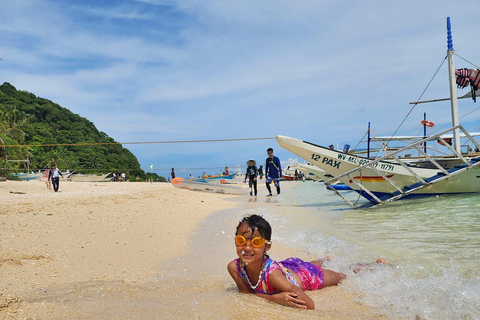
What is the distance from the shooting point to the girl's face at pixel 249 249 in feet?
9.63

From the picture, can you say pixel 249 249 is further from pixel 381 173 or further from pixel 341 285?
pixel 381 173

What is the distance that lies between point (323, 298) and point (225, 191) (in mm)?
15743

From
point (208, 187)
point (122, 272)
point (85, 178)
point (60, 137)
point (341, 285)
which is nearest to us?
point (341, 285)

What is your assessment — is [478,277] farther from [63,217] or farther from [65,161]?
[65,161]

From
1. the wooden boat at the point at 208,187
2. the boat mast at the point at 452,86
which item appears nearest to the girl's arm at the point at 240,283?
the boat mast at the point at 452,86

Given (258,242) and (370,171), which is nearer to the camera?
(258,242)

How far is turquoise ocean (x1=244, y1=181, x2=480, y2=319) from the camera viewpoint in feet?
9.28

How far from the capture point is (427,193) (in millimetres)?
10648

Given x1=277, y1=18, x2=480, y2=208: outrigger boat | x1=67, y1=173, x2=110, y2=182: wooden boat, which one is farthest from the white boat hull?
x1=67, y1=173, x2=110, y2=182: wooden boat

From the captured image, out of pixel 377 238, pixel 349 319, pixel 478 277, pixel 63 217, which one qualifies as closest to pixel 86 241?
pixel 63 217

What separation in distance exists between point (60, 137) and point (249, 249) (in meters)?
67.3

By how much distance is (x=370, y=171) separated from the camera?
1091 centimetres

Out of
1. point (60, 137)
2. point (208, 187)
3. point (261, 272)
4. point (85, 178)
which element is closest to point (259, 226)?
point (261, 272)

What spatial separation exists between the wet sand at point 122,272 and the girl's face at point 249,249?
0.99 ft
